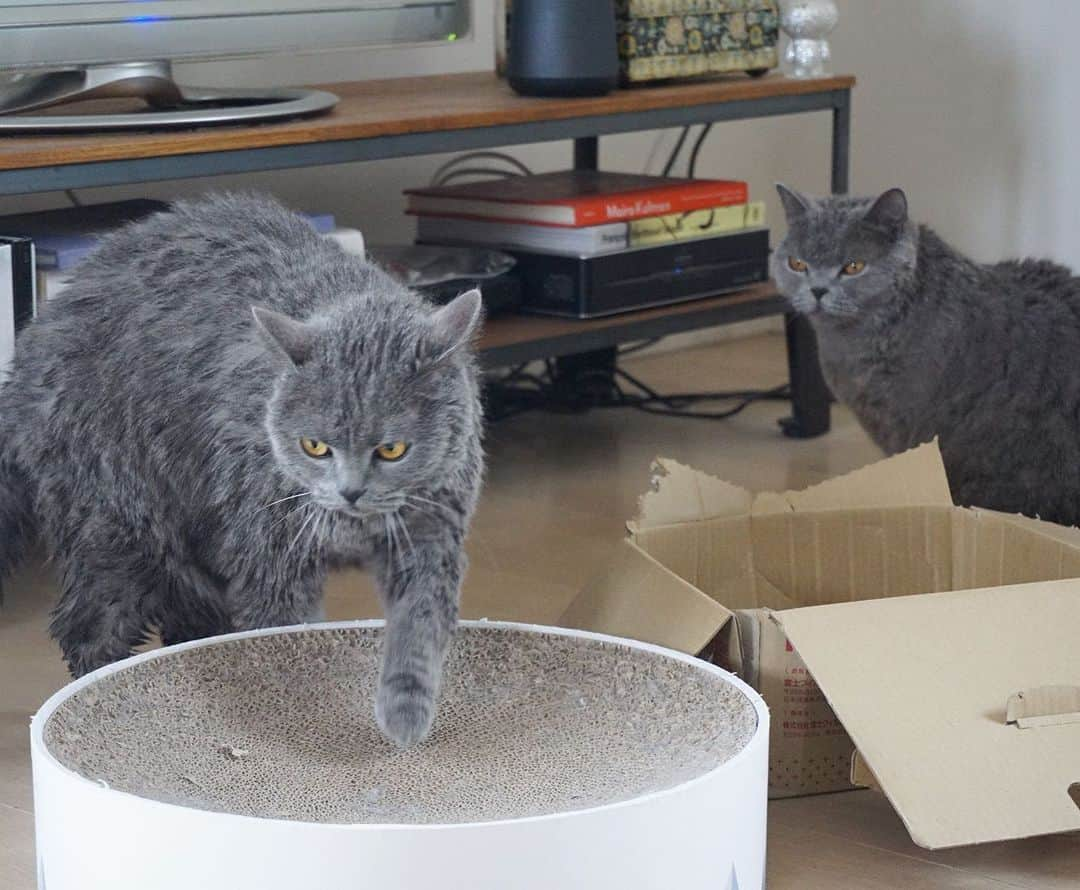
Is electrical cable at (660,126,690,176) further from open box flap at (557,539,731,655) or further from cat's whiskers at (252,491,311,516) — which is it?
cat's whiskers at (252,491,311,516)

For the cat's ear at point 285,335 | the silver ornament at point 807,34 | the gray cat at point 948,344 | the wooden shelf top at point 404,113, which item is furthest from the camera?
the silver ornament at point 807,34

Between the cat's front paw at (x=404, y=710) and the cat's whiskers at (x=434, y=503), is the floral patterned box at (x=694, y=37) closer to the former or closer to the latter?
the cat's whiskers at (x=434, y=503)

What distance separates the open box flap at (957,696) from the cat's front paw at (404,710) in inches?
12.7

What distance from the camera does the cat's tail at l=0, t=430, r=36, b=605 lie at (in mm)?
1553

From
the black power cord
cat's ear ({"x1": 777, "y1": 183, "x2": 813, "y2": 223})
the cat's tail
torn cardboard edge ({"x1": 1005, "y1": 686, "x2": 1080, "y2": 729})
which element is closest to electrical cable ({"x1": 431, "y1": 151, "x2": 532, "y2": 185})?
the black power cord

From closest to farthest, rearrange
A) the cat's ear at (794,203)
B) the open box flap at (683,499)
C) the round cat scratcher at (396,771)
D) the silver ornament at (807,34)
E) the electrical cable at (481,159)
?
the round cat scratcher at (396,771), the open box flap at (683,499), the cat's ear at (794,203), the silver ornament at (807,34), the electrical cable at (481,159)

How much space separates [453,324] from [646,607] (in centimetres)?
39

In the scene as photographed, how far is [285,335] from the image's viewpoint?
1.29 meters

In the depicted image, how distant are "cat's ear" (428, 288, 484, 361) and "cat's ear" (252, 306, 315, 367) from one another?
4.0 inches

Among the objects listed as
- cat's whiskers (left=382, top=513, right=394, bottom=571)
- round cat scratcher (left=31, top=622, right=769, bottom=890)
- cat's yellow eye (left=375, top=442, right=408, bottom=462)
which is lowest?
round cat scratcher (left=31, top=622, right=769, bottom=890)

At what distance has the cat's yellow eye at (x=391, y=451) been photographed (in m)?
1.30

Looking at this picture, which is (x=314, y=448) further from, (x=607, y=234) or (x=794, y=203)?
(x=607, y=234)

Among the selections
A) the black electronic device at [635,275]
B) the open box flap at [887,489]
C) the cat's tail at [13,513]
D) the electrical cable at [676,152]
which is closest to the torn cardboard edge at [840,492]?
the open box flap at [887,489]

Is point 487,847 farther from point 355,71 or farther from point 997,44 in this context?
point 997,44
